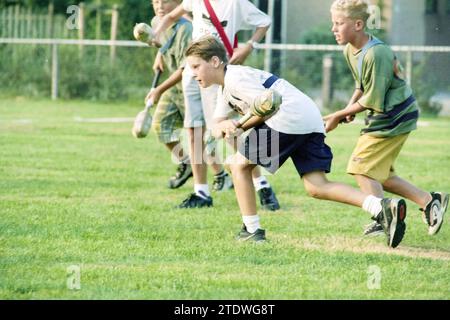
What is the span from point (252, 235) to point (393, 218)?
98 centimetres

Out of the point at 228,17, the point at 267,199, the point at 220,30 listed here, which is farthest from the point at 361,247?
the point at 228,17

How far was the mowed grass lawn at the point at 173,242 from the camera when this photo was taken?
5.82 meters

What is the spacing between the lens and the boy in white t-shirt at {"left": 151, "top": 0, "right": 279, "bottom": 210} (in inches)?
349

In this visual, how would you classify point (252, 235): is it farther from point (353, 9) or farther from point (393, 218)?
point (353, 9)

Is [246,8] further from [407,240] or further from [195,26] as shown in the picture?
[407,240]

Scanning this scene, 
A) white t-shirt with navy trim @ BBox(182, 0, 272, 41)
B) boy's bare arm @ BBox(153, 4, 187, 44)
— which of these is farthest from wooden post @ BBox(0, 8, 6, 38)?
white t-shirt with navy trim @ BBox(182, 0, 272, 41)

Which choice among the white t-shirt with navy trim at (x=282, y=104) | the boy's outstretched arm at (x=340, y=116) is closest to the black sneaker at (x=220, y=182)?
the boy's outstretched arm at (x=340, y=116)

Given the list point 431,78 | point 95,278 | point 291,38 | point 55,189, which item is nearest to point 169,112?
point 55,189

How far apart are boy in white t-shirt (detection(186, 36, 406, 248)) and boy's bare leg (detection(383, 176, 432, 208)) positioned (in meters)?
0.77

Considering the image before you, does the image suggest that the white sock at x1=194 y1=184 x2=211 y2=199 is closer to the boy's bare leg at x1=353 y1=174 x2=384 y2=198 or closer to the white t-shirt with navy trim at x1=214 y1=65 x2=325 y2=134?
the boy's bare leg at x1=353 y1=174 x2=384 y2=198

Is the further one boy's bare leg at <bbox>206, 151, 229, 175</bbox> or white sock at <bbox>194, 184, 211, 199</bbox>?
boy's bare leg at <bbox>206, 151, 229, 175</bbox>

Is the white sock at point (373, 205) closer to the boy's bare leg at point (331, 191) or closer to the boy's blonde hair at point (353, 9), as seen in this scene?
the boy's bare leg at point (331, 191)

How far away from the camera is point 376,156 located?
762 cm

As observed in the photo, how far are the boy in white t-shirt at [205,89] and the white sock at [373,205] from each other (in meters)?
1.96
